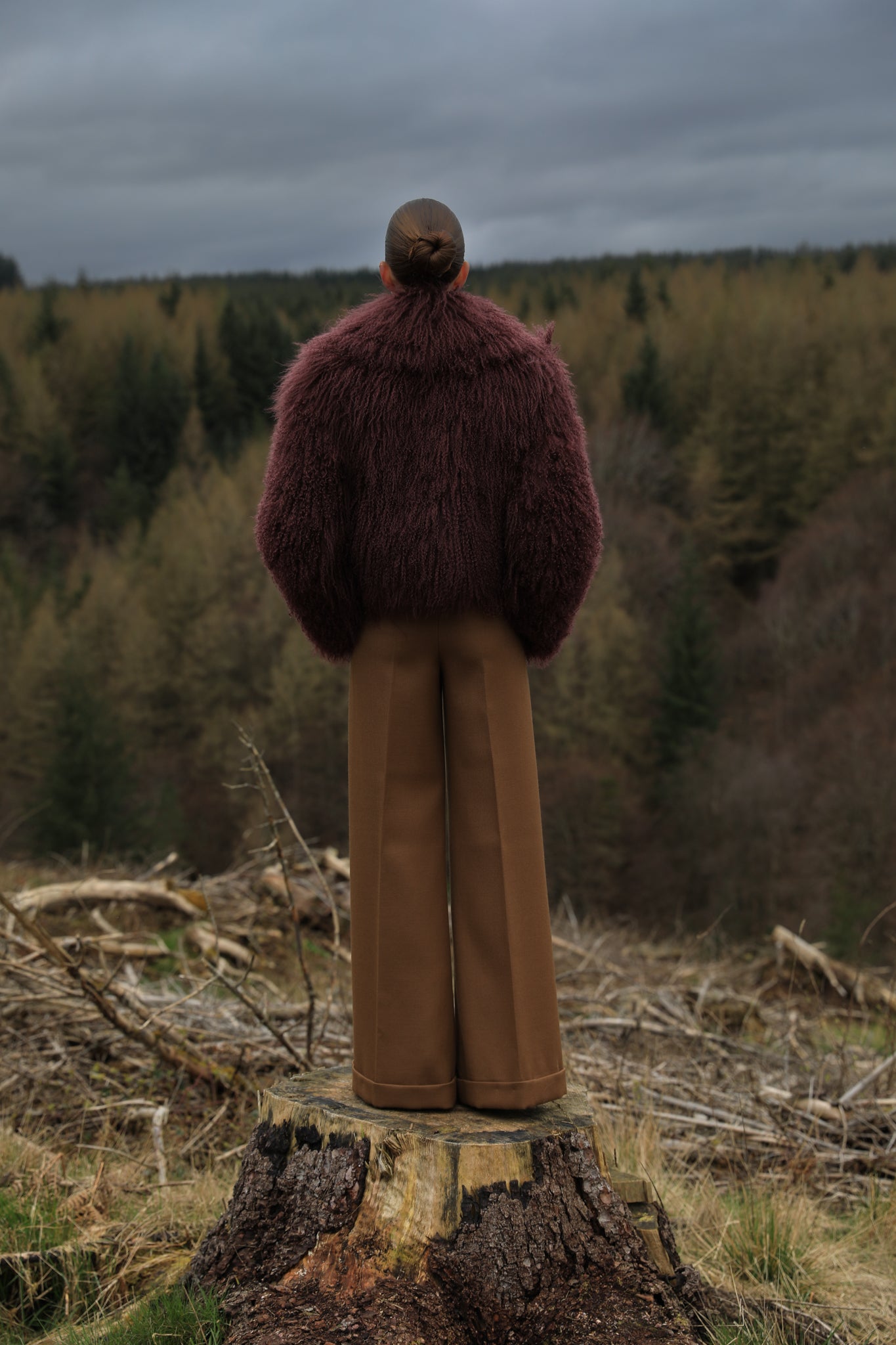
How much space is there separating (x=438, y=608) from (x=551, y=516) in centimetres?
35

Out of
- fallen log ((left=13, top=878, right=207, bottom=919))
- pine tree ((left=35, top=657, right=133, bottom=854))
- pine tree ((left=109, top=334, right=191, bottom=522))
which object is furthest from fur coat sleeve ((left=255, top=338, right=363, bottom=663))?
pine tree ((left=109, top=334, right=191, bottom=522))

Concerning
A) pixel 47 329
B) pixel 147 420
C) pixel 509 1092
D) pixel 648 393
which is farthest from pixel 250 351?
pixel 509 1092

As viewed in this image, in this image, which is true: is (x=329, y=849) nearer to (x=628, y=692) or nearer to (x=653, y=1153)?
(x=653, y=1153)

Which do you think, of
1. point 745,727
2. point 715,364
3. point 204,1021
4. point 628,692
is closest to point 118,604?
point 628,692

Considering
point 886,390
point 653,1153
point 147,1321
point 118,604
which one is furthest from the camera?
point 886,390

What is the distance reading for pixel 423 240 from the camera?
300cm

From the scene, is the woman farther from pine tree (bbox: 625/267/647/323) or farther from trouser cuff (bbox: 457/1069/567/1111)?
pine tree (bbox: 625/267/647/323)

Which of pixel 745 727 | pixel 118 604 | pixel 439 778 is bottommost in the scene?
pixel 745 727

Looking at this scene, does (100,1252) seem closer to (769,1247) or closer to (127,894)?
(769,1247)

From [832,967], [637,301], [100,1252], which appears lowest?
[832,967]

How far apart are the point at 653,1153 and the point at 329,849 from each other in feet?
14.6

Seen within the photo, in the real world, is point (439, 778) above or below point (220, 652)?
above

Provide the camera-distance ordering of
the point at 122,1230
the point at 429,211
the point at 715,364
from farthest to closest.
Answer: the point at 715,364
the point at 122,1230
the point at 429,211

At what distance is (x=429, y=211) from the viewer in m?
3.03
